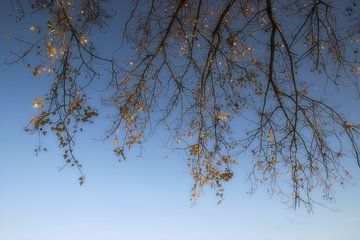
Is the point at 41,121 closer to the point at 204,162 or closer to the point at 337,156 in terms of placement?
the point at 204,162

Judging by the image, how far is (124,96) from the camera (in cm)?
838

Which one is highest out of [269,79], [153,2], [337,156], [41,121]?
[153,2]

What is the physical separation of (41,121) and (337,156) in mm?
4651

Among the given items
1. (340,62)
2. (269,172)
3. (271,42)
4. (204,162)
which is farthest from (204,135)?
(340,62)

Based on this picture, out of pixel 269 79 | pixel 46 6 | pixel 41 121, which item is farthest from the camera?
pixel 269 79

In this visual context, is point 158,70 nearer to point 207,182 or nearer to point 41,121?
point 207,182

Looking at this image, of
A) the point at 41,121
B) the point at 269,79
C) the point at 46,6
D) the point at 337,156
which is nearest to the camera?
the point at 41,121

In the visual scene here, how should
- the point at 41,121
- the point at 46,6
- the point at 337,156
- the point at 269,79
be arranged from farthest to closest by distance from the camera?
1. the point at 269,79
2. the point at 337,156
3. the point at 46,6
4. the point at 41,121

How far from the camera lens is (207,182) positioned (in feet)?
27.6

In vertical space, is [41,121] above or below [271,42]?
below

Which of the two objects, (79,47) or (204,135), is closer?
(79,47)

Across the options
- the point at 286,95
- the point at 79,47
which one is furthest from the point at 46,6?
the point at 286,95

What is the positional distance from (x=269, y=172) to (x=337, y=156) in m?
1.12

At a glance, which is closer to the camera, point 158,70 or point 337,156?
point 337,156
